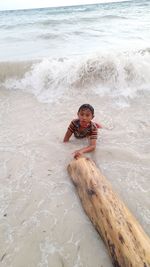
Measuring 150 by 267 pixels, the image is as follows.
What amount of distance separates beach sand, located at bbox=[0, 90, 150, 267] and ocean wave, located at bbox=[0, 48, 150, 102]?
98cm

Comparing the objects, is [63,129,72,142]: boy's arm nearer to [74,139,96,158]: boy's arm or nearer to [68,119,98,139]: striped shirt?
[68,119,98,139]: striped shirt

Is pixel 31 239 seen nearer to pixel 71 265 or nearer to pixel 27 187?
pixel 71 265

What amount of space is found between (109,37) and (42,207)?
9641 millimetres

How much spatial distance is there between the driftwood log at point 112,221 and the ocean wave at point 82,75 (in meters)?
3.31

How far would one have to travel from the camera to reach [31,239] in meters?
2.25

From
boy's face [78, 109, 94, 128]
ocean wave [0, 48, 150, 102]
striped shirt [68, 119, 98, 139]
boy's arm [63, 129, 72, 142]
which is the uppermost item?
ocean wave [0, 48, 150, 102]

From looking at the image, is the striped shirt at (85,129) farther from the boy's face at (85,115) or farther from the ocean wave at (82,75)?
the ocean wave at (82,75)

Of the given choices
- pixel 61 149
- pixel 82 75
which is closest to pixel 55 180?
pixel 61 149

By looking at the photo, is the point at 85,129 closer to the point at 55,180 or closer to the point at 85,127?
the point at 85,127

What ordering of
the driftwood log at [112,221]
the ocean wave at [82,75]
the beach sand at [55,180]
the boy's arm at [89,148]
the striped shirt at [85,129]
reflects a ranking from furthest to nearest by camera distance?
the ocean wave at [82,75] → the striped shirt at [85,129] → the boy's arm at [89,148] → the beach sand at [55,180] → the driftwood log at [112,221]

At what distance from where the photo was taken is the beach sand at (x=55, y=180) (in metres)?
2.17

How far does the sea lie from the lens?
2229mm

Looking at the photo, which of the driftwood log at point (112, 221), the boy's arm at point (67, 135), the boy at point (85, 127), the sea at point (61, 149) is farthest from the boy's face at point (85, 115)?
the driftwood log at point (112, 221)

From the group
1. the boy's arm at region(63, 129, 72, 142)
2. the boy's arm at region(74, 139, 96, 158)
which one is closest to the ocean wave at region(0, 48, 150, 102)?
the boy's arm at region(63, 129, 72, 142)
